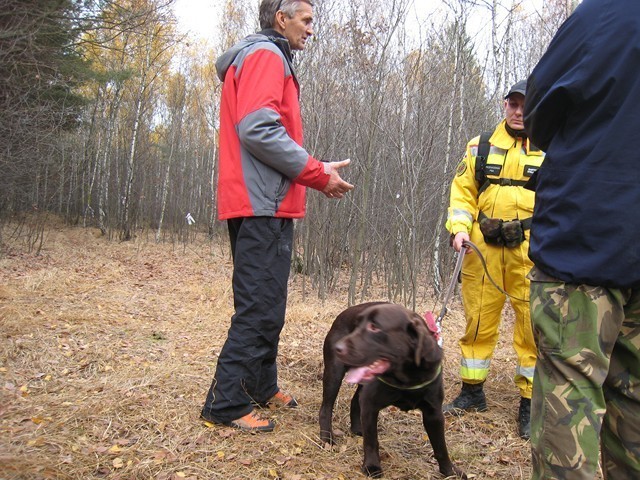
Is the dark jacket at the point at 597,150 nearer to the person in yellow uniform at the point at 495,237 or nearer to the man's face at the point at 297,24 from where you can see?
the person in yellow uniform at the point at 495,237

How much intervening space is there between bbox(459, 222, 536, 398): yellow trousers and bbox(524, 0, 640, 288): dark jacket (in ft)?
5.75

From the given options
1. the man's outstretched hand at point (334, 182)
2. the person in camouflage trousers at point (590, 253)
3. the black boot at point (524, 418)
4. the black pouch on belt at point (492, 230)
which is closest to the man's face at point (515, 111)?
the black pouch on belt at point (492, 230)

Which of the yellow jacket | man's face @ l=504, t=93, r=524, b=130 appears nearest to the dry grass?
the yellow jacket

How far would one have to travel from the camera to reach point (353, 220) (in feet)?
32.8

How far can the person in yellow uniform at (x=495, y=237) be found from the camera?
3402mm

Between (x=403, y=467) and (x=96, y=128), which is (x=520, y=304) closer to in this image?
(x=403, y=467)

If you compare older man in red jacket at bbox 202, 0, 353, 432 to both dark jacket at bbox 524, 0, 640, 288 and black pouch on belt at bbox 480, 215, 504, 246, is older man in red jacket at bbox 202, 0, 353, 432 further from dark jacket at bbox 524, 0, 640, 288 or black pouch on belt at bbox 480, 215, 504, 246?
dark jacket at bbox 524, 0, 640, 288

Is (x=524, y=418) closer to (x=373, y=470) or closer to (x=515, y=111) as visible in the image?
(x=373, y=470)

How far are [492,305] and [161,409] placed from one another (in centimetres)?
243

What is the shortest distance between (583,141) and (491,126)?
375 inches

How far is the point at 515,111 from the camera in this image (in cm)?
343

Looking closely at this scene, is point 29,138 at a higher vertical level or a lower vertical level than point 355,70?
lower

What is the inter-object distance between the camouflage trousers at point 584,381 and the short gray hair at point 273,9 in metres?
2.23

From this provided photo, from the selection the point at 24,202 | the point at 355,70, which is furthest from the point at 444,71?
the point at 24,202
